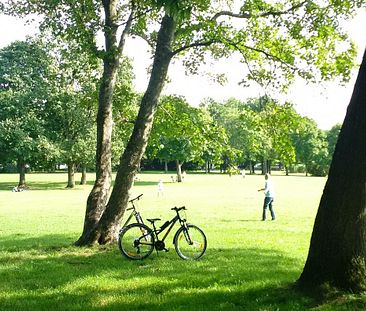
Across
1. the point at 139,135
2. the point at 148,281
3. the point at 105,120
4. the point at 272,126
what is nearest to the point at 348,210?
the point at 148,281

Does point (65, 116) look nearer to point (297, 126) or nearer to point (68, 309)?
point (297, 126)

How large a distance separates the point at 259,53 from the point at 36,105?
40188 millimetres

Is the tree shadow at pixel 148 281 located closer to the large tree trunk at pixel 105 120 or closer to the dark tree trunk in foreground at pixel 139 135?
the dark tree trunk in foreground at pixel 139 135

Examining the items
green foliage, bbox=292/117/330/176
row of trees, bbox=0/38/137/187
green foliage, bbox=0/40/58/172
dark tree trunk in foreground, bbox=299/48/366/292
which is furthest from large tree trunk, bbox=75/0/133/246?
green foliage, bbox=292/117/330/176

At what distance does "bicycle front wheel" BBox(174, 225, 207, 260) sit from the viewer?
33.7ft

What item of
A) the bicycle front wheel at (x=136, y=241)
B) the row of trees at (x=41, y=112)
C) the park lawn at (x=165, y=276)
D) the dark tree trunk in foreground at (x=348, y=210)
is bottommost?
the park lawn at (x=165, y=276)

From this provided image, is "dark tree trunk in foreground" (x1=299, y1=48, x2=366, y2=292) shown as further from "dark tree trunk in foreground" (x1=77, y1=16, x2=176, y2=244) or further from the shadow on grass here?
"dark tree trunk in foreground" (x1=77, y1=16, x2=176, y2=244)

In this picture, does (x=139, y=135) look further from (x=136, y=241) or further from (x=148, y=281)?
(x=148, y=281)

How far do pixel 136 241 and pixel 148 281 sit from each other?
7.37ft

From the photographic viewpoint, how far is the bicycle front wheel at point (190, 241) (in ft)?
33.7

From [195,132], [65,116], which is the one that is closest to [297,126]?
[195,132]

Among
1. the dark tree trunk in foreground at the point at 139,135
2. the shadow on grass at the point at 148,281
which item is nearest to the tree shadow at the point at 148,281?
the shadow on grass at the point at 148,281

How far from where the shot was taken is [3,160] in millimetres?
46812

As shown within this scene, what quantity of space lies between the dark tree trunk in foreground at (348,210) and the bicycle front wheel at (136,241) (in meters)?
4.82
